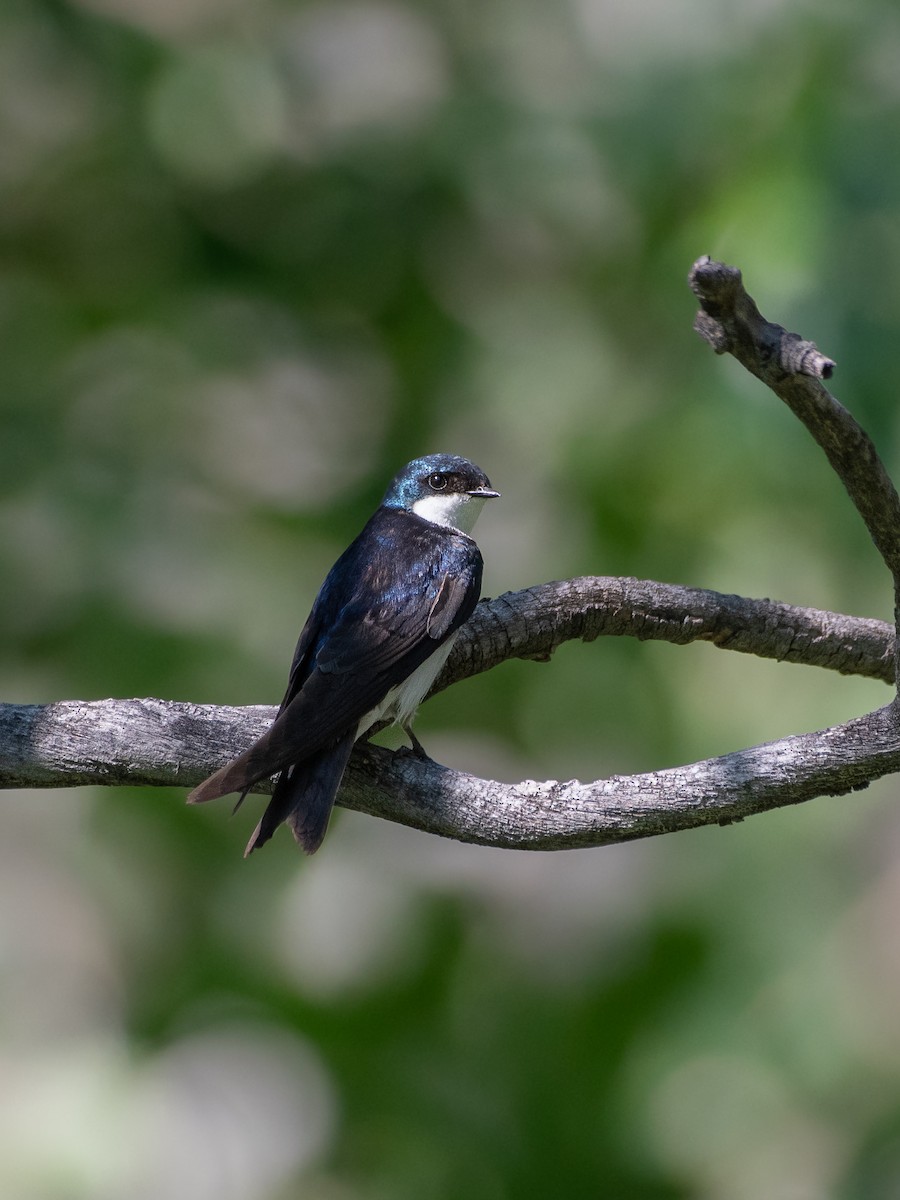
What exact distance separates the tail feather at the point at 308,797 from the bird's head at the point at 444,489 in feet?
3.39

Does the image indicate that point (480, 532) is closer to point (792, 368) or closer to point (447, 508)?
point (447, 508)

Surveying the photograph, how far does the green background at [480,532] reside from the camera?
150 inches

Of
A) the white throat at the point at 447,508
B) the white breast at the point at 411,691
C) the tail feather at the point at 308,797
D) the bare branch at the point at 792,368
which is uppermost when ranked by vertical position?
the white throat at the point at 447,508

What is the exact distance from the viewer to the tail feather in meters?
2.31

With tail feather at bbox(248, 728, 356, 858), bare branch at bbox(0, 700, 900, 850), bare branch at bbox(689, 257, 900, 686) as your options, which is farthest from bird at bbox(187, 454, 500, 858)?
bare branch at bbox(689, 257, 900, 686)

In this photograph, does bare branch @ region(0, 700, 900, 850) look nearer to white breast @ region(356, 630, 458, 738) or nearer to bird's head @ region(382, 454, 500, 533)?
white breast @ region(356, 630, 458, 738)

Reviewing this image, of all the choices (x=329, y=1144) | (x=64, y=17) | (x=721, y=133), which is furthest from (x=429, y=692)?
(x=64, y=17)

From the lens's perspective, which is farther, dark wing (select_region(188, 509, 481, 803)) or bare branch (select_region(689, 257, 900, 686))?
dark wing (select_region(188, 509, 481, 803))

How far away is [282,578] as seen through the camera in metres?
4.80

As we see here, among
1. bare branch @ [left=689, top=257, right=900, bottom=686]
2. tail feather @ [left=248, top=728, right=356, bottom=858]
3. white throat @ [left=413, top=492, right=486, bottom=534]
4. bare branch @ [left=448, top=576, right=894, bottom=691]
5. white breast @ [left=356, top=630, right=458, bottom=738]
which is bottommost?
tail feather @ [left=248, top=728, right=356, bottom=858]

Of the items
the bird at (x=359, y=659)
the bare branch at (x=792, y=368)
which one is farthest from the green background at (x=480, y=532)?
the bare branch at (x=792, y=368)

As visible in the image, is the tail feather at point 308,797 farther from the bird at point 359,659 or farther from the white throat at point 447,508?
the white throat at point 447,508

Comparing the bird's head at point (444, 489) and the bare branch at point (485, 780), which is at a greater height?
the bird's head at point (444, 489)

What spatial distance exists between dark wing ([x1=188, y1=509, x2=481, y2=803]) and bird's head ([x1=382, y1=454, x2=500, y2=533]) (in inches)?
A: 10.1
